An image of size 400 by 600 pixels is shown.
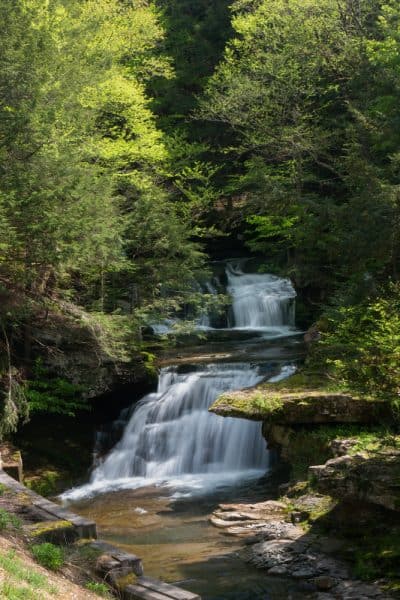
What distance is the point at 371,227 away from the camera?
1568cm

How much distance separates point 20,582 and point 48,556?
1.43 meters

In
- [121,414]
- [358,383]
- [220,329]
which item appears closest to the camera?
[358,383]

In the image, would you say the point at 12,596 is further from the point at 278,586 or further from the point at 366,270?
the point at 366,270

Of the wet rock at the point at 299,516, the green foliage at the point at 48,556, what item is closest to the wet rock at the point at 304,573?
the wet rock at the point at 299,516

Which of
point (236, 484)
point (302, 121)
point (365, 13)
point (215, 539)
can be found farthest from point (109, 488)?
point (365, 13)

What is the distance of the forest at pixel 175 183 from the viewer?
14.4m

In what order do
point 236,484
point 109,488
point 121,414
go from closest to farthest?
point 236,484 < point 109,488 < point 121,414

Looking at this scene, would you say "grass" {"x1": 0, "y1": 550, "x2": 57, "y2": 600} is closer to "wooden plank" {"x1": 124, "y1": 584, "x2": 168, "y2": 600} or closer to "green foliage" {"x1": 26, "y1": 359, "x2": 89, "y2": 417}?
"wooden plank" {"x1": 124, "y1": 584, "x2": 168, "y2": 600}

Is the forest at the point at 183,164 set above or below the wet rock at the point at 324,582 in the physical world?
above

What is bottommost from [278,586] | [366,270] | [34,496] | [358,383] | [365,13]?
[278,586]

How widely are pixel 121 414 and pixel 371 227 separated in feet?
25.8

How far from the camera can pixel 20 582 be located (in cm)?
633

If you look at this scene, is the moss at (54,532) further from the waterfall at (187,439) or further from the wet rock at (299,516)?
the waterfall at (187,439)

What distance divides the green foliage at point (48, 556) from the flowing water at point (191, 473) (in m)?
2.28
